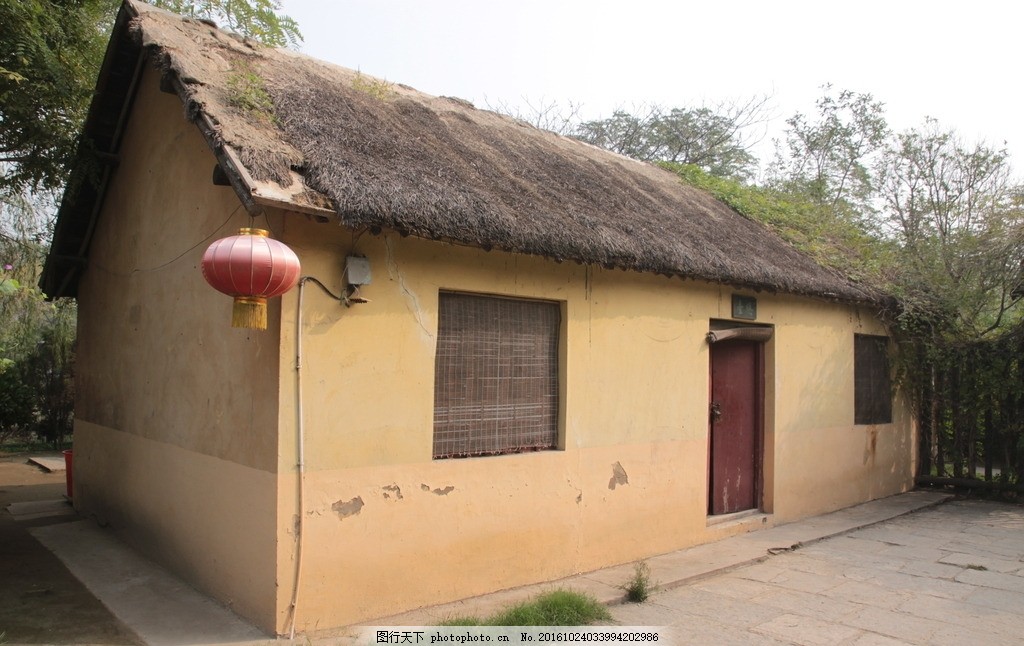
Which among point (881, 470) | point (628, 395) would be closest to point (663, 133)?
point (881, 470)

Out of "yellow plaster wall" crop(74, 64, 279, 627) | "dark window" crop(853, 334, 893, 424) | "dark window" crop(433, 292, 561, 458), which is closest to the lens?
"yellow plaster wall" crop(74, 64, 279, 627)

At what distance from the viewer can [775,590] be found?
19.6ft

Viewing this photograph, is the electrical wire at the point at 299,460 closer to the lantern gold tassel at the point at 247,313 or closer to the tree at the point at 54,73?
the lantern gold tassel at the point at 247,313

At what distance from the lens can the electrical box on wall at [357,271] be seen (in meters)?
4.86

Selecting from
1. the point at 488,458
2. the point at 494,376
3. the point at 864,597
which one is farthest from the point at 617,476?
the point at 864,597

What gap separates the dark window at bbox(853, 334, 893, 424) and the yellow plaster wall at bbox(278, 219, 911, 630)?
1.83 metres

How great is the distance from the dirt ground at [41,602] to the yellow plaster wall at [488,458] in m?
1.47

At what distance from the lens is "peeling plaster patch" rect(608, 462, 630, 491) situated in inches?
261

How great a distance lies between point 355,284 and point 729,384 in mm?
4967

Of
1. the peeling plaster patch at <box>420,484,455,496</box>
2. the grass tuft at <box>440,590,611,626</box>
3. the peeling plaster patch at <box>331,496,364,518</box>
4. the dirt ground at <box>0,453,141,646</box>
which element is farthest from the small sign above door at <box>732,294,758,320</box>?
the dirt ground at <box>0,453,141,646</box>

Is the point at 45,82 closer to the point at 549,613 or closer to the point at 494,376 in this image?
A: the point at 494,376

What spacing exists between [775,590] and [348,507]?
3.54 m

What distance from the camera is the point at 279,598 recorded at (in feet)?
14.9

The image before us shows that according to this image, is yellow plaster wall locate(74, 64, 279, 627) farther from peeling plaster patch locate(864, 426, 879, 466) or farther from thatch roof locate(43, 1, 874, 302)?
peeling plaster patch locate(864, 426, 879, 466)
